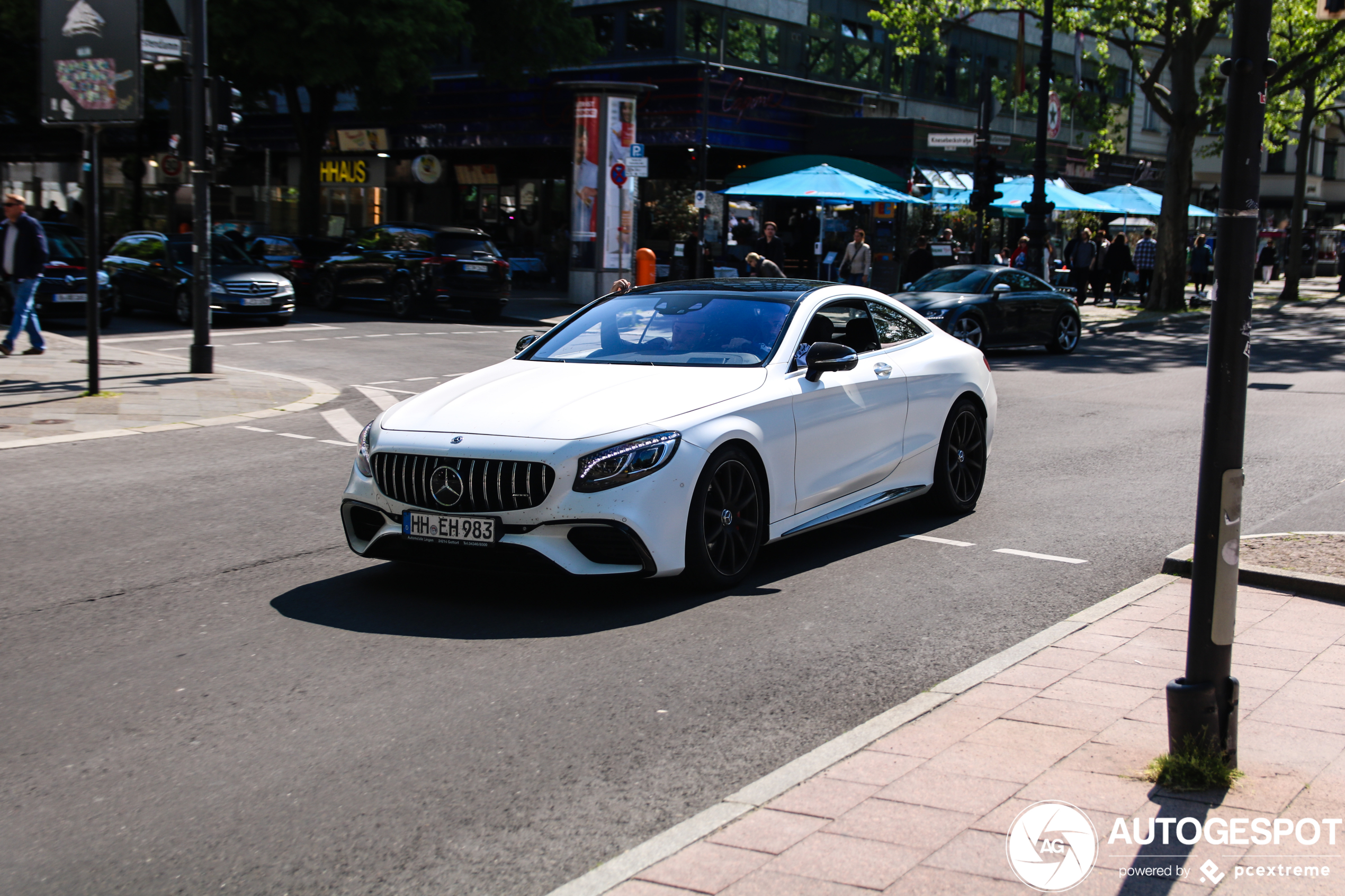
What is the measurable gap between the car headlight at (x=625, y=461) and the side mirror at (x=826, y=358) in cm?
120

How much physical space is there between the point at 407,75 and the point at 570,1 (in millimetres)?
6179

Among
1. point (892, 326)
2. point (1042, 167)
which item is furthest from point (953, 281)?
point (892, 326)

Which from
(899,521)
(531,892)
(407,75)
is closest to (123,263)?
(407,75)

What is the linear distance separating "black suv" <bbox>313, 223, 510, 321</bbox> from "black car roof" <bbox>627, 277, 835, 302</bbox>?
18354 mm

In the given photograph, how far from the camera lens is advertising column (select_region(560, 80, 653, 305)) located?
28312 mm

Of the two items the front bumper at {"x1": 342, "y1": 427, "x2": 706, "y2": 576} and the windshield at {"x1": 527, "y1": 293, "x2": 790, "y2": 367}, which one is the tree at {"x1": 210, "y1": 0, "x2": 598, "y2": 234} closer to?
the windshield at {"x1": 527, "y1": 293, "x2": 790, "y2": 367}

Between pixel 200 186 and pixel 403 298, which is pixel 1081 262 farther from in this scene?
pixel 200 186

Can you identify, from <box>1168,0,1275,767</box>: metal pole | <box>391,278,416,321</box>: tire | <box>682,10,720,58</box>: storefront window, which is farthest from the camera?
<box>682,10,720,58</box>: storefront window

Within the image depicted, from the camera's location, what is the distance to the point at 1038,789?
4.00m

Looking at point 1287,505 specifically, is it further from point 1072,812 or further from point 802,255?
point 802,255

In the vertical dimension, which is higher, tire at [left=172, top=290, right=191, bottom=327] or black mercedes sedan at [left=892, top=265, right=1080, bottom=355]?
→ black mercedes sedan at [left=892, top=265, right=1080, bottom=355]

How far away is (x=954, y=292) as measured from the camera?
20.9m

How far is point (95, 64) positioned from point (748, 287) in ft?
29.8

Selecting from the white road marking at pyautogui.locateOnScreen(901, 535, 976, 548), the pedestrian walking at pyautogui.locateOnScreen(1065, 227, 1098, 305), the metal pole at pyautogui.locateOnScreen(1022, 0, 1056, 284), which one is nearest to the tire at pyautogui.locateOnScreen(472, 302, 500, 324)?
the metal pole at pyautogui.locateOnScreen(1022, 0, 1056, 284)
